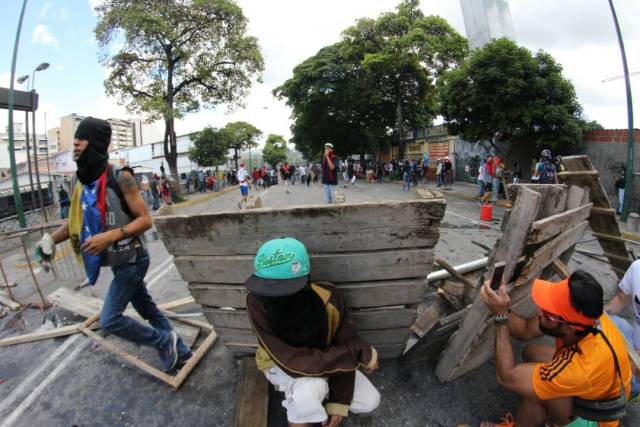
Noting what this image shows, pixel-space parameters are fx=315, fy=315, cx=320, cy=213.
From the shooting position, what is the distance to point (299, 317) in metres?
1.75

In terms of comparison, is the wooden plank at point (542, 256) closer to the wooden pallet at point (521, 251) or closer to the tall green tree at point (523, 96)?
the wooden pallet at point (521, 251)

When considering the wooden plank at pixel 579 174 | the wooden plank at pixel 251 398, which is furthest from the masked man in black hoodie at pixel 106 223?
the wooden plank at pixel 579 174

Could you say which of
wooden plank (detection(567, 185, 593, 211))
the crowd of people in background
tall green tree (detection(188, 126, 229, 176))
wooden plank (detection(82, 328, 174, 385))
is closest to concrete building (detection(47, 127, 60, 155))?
tall green tree (detection(188, 126, 229, 176))

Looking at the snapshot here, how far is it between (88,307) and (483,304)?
4171mm

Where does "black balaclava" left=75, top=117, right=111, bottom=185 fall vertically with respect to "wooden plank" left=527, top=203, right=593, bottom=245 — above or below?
above

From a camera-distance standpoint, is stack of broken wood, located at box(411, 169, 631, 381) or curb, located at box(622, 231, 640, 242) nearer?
stack of broken wood, located at box(411, 169, 631, 381)

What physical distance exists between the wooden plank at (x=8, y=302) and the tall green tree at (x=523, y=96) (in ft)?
47.8

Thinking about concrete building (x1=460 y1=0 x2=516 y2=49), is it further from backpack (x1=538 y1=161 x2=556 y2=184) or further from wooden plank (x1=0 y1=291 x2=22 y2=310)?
wooden plank (x1=0 y1=291 x2=22 y2=310)

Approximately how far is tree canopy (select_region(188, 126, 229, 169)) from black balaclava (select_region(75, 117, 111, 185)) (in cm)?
3438

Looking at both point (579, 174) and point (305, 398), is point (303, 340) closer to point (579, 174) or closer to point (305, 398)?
point (305, 398)

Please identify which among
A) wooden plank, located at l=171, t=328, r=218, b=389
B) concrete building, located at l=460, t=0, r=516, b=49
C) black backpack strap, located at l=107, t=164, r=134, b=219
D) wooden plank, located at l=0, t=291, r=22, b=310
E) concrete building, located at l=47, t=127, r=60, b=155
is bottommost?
wooden plank, located at l=171, t=328, r=218, b=389

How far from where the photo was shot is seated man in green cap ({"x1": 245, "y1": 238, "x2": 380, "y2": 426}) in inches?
64.6

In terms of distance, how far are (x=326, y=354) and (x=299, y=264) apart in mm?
553

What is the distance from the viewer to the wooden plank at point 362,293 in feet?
6.56
